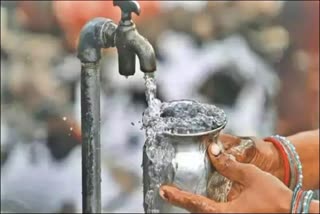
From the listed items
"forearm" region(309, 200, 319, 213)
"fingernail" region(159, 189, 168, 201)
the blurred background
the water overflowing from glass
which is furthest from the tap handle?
the blurred background

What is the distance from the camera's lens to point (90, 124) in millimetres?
935

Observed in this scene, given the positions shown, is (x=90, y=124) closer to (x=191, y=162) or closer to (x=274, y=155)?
(x=191, y=162)

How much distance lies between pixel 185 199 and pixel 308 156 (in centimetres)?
48

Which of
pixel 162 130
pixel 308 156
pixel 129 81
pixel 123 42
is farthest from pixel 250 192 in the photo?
pixel 129 81

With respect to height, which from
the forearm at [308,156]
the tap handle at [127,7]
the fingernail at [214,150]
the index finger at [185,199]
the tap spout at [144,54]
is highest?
the tap handle at [127,7]

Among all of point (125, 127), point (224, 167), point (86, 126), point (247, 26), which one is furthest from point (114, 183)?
point (224, 167)

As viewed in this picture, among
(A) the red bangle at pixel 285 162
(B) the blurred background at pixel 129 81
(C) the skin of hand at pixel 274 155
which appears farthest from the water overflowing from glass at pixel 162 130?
(B) the blurred background at pixel 129 81

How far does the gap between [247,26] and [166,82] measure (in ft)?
0.82

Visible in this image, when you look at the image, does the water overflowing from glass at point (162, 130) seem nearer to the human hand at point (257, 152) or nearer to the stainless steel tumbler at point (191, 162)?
the stainless steel tumbler at point (191, 162)

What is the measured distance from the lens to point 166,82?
1.68 metres

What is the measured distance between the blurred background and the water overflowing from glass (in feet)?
2.61

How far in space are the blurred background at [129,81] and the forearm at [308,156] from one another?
476mm

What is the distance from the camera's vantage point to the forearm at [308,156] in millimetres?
1212

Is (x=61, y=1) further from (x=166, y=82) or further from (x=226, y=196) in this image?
(x=226, y=196)
